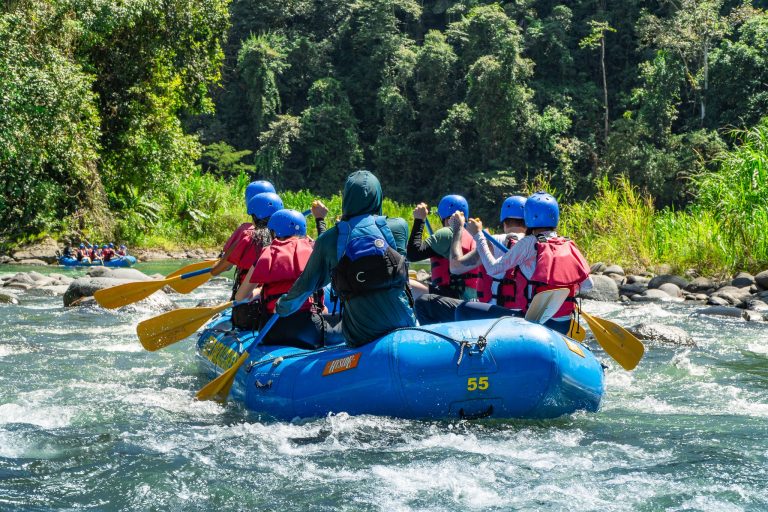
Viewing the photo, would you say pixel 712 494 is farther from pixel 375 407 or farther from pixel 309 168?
pixel 309 168

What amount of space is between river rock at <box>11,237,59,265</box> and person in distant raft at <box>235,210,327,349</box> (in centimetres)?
1420

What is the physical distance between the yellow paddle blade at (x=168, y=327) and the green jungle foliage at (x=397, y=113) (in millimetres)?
8265

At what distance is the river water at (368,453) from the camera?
380 centimetres

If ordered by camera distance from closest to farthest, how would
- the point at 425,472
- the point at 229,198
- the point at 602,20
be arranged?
1. the point at 425,472
2. the point at 229,198
3. the point at 602,20

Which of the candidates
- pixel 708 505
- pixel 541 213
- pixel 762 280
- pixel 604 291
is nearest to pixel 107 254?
pixel 604 291

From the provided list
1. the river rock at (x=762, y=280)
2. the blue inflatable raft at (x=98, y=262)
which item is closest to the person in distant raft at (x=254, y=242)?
the river rock at (x=762, y=280)

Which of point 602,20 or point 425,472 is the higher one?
point 602,20

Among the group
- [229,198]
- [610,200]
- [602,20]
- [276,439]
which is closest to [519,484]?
[276,439]

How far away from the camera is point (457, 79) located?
36031 mm

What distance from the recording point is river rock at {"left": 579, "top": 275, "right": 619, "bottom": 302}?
40.4 ft

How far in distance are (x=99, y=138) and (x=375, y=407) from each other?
16.4 metres

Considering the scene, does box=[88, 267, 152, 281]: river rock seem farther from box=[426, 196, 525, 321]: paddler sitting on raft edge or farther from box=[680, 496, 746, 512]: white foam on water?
box=[680, 496, 746, 512]: white foam on water

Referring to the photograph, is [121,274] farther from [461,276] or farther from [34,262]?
[461,276]

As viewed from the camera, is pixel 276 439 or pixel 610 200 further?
pixel 610 200
